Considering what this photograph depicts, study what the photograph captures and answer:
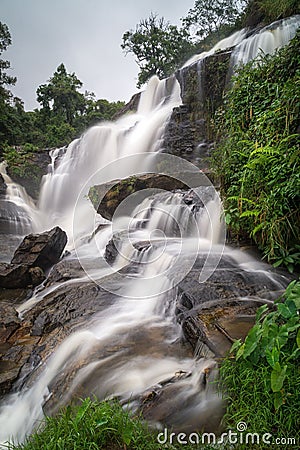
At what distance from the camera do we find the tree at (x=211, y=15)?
22.5m

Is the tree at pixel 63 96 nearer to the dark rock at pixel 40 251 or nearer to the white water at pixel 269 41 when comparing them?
the white water at pixel 269 41

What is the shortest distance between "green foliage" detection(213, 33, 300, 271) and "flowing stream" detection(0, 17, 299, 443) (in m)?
0.55

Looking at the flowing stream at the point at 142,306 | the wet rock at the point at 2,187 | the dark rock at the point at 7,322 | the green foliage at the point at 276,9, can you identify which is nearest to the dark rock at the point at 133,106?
the green foliage at the point at 276,9

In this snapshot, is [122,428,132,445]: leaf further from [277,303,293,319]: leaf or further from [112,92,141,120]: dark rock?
[112,92,141,120]: dark rock

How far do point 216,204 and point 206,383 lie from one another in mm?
4154

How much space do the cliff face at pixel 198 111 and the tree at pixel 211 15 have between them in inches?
556

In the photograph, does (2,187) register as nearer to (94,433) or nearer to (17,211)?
(17,211)

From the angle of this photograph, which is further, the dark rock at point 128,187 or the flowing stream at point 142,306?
the dark rock at point 128,187

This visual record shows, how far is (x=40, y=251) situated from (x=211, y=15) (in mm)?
24825

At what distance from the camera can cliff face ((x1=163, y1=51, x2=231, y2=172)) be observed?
1088cm

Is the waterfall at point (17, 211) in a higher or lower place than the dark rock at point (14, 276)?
higher

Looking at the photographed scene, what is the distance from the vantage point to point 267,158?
12.9 feet

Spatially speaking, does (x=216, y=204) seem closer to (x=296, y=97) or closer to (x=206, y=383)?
(x=296, y=97)

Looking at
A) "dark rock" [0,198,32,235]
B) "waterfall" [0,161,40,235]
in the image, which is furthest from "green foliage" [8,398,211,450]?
"waterfall" [0,161,40,235]
